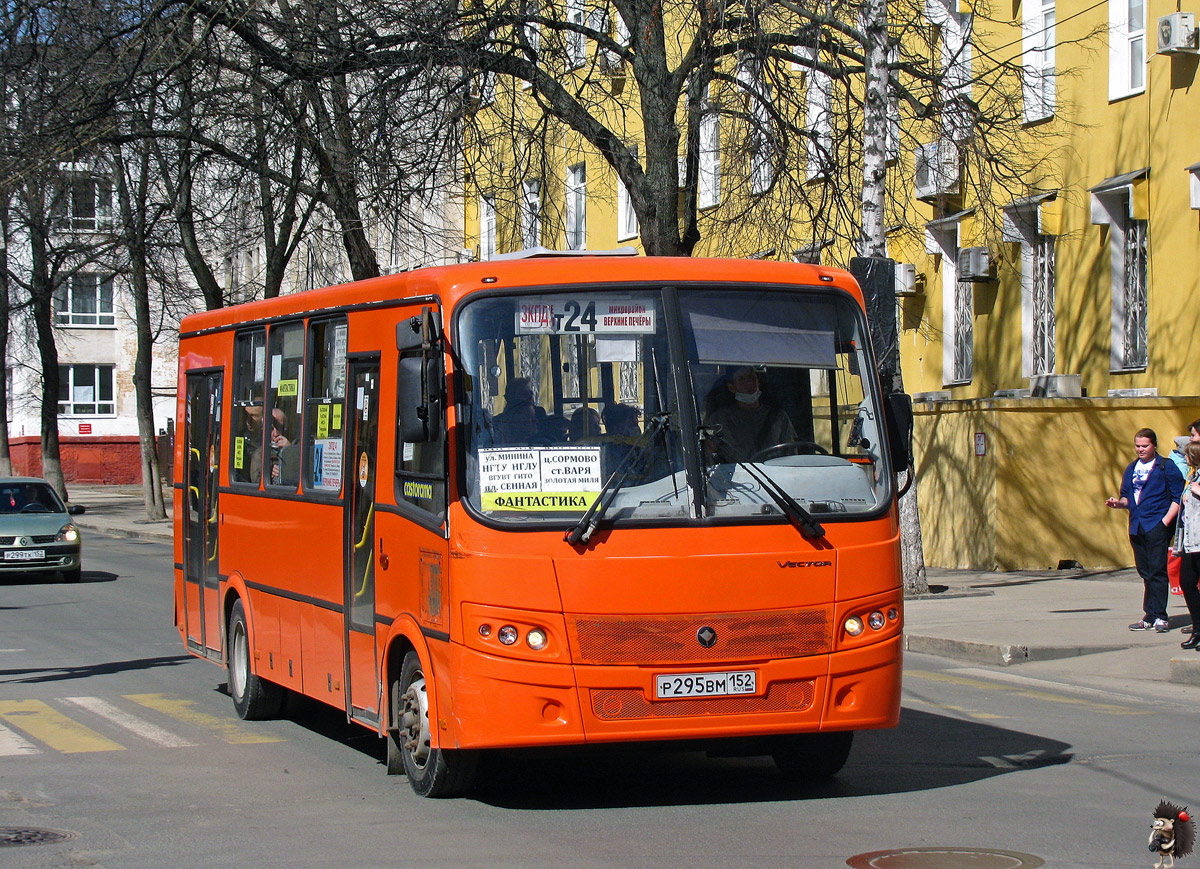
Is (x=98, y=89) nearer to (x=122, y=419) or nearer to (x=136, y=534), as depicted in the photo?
(x=136, y=534)

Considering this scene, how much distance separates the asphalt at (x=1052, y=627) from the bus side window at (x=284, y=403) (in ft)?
21.0

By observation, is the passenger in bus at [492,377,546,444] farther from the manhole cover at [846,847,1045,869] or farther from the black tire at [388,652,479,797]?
the manhole cover at [846,847,1045,869]

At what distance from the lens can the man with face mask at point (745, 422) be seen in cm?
764

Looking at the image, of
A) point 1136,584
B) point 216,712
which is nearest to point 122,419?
point 1136,584

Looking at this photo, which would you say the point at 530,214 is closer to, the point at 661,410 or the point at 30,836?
the point at 661,410

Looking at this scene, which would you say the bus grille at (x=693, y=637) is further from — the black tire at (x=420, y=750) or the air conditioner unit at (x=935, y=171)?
the air conditioner unit at (x=935, y=171)

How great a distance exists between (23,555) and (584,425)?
59.7 ft

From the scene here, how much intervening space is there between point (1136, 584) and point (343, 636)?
43.4ft

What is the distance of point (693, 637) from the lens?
24.1 ft

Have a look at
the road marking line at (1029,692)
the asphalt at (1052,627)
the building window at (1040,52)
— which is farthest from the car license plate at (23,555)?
the building window at (1040,52)

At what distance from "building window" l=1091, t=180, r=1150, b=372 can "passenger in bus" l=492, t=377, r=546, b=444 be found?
15.6 m

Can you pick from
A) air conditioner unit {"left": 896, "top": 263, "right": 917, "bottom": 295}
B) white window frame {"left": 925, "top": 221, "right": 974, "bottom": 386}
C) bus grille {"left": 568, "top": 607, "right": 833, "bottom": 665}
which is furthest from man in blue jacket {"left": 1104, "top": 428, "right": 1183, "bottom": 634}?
air conditioner unit {"left": 896, "top": 263, "right": 917, "bottom": 295}

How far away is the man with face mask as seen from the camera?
25.1 ft

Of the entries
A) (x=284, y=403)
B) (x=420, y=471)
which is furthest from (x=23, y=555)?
(x=420, y=471)
